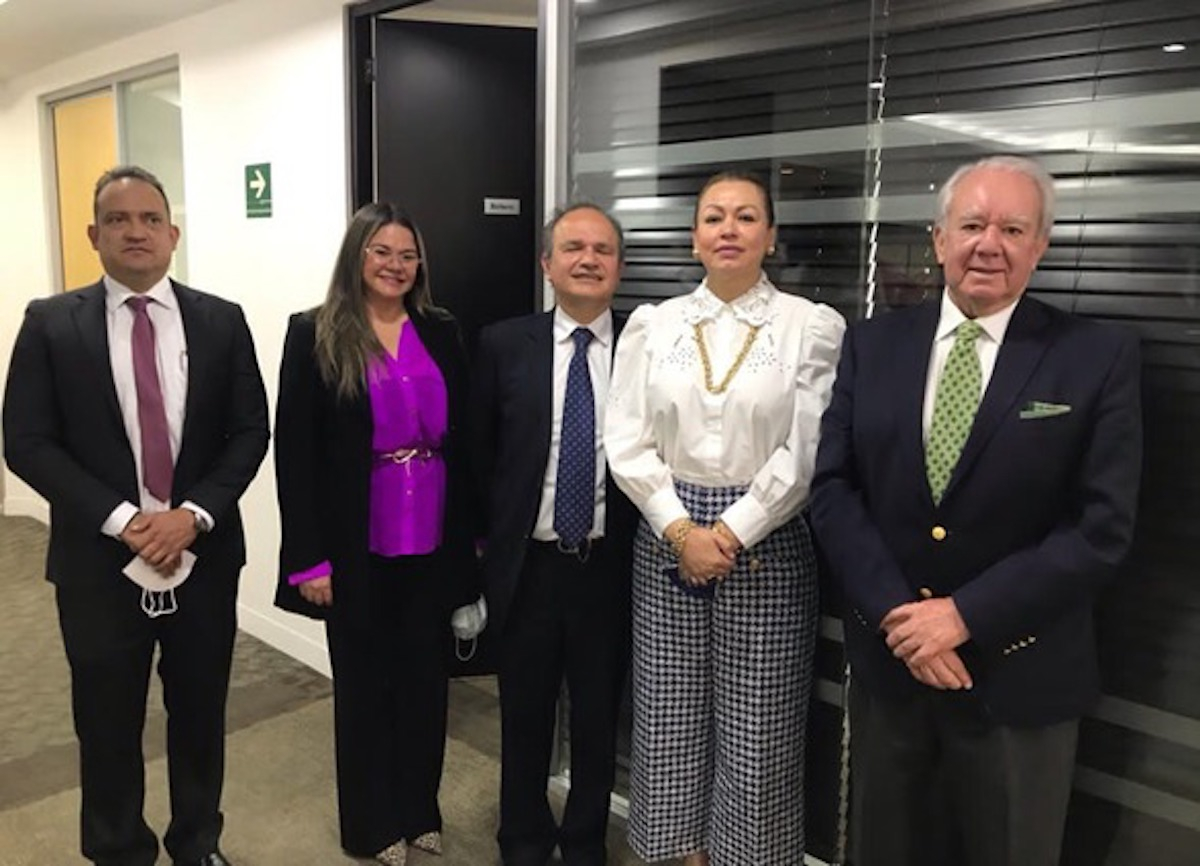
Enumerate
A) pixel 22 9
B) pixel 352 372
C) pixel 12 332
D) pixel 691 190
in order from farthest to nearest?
pixel 12 332
pixel 22 9
pixel 691 190
pixel 352 372

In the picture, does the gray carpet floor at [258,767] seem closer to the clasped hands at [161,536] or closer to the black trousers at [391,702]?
the black trousers at [391,702]

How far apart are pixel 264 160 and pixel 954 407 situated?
300 cm

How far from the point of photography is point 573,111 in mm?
2734

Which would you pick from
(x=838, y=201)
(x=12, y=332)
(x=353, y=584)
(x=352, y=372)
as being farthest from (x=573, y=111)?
(x=12, y=332)

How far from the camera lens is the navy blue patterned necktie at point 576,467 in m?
2.25

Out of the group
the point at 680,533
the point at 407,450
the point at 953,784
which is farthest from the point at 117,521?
the point at 953,784

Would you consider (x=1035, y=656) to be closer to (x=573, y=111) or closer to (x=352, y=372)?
(x=352, y=372)

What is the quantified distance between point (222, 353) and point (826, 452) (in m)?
1.36

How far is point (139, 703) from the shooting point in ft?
7.30

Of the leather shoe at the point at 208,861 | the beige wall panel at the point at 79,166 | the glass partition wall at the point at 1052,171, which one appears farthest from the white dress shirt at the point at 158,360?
the beige wall panel at the point at 79,166

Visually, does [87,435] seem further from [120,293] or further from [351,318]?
[351,318]

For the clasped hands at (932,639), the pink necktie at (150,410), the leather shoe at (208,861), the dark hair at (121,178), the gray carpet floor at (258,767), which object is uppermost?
the dark hair at (121,178)

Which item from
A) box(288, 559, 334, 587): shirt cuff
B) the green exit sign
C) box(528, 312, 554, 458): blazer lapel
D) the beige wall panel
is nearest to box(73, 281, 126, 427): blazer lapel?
box(288, 559, 334, 587): shirt cuff

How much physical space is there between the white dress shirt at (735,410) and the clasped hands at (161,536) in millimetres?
933
